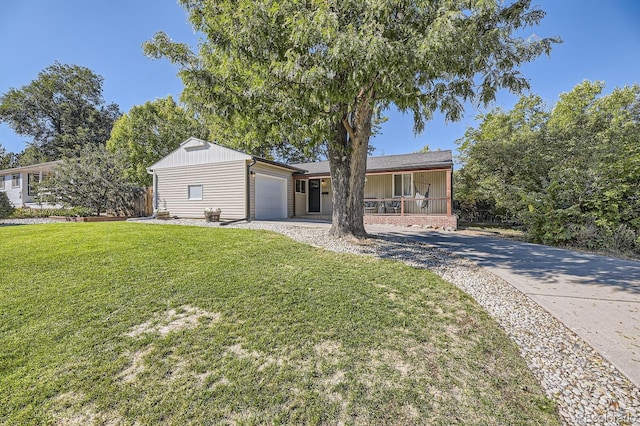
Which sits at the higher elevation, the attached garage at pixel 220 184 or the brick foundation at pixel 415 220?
the attached garage at pixel 220 184

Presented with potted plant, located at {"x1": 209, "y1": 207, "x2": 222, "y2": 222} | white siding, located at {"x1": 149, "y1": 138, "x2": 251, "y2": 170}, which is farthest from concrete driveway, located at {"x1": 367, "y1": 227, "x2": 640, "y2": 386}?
white siding, located at {"x1": 149, "y1": 138, "x2": 251, "y2": 170}

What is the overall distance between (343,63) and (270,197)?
10356mm

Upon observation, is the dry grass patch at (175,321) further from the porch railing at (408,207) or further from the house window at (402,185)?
the house window at (402,185)

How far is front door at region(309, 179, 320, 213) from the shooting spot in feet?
56.7

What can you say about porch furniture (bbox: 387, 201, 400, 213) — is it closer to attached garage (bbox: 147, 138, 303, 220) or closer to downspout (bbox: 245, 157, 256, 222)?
attached garage (bbox: 147, 138, 303, 220)

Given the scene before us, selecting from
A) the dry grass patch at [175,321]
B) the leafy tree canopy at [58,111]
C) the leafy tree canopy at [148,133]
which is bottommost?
the dry grass patch at [175,321]

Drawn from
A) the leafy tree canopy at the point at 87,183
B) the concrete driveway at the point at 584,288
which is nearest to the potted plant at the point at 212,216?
the leafy tree canopy at the point at 87,183

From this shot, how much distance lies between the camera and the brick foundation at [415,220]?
11.8 m

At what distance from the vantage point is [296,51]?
17.7 ft

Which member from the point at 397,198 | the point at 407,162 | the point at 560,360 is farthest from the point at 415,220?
the point at 560,360

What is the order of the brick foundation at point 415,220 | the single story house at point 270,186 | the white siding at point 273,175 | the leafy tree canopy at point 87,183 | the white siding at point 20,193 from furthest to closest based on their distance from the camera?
the white siding at point 20,193 < the leafy tree canopy at point 87,183 < the white siding at point 273,175 < the single story house at point 270,186 < the brick foundation at point 415,220

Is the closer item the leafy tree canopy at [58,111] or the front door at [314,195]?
the front door at [314,195]

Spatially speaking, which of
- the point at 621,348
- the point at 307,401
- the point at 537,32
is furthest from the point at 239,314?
the point at 537,32

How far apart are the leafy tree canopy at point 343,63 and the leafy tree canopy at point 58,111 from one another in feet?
109
